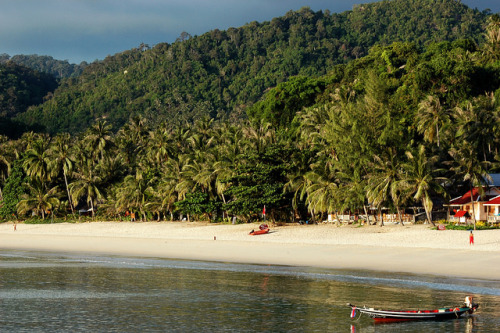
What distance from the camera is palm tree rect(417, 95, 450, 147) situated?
7044 centimetres

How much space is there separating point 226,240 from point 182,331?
31.6 meters

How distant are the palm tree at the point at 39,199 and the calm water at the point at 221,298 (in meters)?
51.4

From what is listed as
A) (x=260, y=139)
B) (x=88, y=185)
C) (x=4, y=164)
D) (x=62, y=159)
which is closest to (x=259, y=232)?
(x=260, y=139)

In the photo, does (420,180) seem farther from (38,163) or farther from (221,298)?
(38,163)

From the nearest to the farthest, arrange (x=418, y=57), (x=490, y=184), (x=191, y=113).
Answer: (x=490, y=184) < (x=418, y=57) < (x=191, y=113)

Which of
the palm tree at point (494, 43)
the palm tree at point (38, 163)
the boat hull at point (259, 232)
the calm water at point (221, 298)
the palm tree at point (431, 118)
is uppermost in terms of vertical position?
the palm tree at point (494, 43)

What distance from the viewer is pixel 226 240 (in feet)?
179

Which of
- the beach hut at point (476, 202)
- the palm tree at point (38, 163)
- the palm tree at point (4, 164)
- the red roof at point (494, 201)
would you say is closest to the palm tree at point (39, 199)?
the palm tree at point (38, 163)

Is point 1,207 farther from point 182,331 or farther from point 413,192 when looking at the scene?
point 182,331

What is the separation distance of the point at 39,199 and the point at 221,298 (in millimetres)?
67002

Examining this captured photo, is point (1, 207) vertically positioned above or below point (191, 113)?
below

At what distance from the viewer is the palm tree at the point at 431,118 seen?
70.4 meters

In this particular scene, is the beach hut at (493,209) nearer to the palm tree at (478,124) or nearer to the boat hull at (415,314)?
the palm tree at (478,124)

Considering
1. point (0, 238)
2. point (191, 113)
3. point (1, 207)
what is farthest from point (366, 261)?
point (191, 113)
